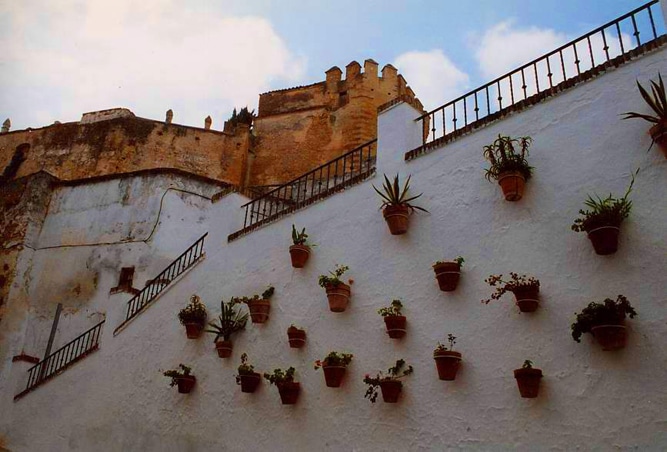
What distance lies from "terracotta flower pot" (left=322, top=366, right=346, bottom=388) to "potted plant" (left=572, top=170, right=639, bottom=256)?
10.1 feet

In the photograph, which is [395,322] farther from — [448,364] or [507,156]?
[507,156]

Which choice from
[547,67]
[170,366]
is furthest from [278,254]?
[547,67]

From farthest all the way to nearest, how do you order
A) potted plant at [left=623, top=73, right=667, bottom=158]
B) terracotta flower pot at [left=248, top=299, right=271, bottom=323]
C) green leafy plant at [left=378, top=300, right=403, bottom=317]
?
1. terracotta flower pot at [left=248, top=299, right=271, bottom=323]
2. green leafy plant at [left=378, top=300, right=403, bottom=317]
3. potted plant at [left=623, top=73, right=667, bottom=158]

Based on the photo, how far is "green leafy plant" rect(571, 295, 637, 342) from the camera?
14.0 feet

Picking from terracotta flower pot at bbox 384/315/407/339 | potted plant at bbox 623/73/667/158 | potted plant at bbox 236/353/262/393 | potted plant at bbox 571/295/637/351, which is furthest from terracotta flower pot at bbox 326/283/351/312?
potted plant at bbox 623/73/667/158

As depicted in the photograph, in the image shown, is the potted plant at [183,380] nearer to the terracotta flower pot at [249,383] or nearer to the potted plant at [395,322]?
the terracotta flower pot at [249,383]

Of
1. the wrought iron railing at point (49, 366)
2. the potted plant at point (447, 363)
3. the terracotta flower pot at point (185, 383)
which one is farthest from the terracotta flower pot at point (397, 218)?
the wrought iron railing at point (49, 366)

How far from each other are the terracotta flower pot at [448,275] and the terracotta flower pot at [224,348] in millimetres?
3693

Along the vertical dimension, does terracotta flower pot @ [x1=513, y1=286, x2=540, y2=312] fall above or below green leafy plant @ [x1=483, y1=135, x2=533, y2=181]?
below

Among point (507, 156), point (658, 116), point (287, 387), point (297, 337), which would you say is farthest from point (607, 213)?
point (287, 387)

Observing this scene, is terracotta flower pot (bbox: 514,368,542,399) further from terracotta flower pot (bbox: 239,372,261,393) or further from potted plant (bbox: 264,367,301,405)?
terracotta flower pot (bbox: 239,372,261,393)

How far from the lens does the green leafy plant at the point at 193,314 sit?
8562 millimetres

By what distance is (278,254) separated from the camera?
26.5 ft

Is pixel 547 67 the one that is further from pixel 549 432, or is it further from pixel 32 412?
pixel 32 412
